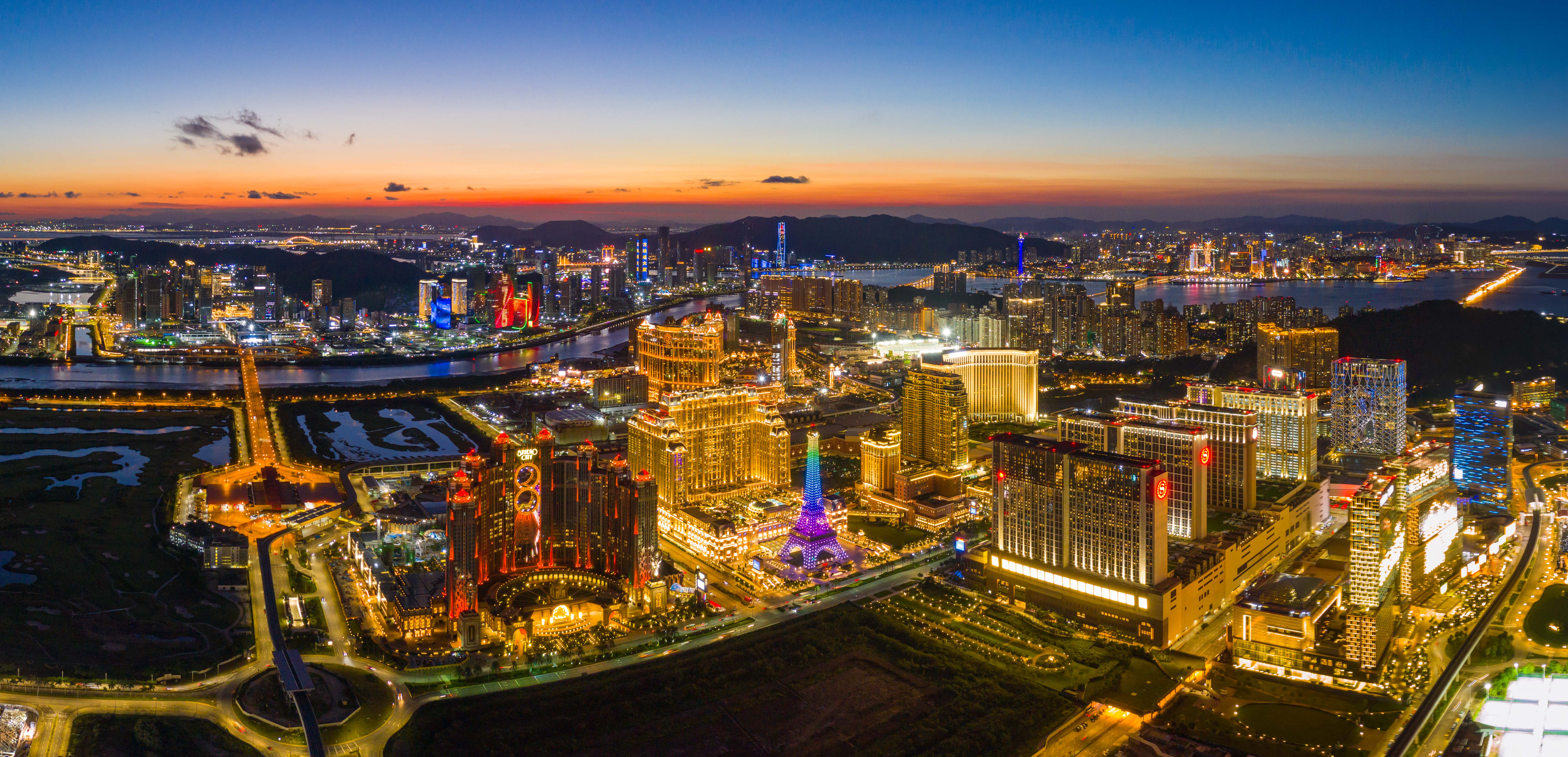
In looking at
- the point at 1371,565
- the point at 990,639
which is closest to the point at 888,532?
the point at 990,639

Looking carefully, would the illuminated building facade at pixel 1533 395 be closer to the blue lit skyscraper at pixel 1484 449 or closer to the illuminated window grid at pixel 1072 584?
the blue lit skyscraper at pixel 1484 449

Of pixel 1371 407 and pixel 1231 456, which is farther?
pixel 1371 407

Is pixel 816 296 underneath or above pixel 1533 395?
above

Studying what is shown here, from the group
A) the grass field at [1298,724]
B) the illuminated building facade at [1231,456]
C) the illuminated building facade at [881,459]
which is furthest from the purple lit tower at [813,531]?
the grass field at [1298,724]

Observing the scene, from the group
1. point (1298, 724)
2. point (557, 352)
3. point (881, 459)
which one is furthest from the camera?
point (557, 352)

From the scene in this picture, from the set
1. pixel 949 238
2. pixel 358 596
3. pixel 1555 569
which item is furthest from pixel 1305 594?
pixel 949 238

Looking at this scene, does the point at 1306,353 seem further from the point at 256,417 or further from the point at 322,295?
the point at 322,295

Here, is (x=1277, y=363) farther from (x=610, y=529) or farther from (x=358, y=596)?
(x=358, y=596)

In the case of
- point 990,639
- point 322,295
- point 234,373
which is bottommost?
point 990,639
